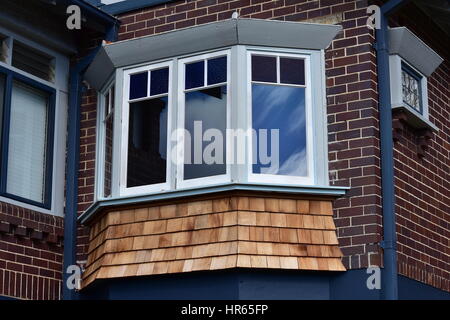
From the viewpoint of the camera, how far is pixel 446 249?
13.4 metres

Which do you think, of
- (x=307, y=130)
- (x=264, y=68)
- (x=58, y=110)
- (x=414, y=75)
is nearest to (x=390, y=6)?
(x=414, y=75)

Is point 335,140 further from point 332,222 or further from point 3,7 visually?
point 3,7

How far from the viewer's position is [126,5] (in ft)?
46.1

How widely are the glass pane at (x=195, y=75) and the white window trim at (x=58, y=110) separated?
2.05m

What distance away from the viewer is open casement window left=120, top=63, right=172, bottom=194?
41.4 ft

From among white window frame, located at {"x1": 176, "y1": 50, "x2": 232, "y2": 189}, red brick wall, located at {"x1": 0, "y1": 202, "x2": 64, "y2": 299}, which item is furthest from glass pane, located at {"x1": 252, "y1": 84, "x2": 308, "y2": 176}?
red brick wall, located at {"x1": 0, "y1": 202, "x2": 64, "y2": 299}

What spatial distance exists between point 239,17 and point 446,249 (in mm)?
3833

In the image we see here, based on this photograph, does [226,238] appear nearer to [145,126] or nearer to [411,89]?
[145,126]

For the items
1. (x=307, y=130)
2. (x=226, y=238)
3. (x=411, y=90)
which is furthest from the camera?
(x=411, y=90)

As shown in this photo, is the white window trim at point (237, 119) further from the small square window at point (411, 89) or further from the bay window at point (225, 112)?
the small square window at point (411, 89)

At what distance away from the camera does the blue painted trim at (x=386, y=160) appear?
37.8 feet

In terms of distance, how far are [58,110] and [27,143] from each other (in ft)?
2.29
